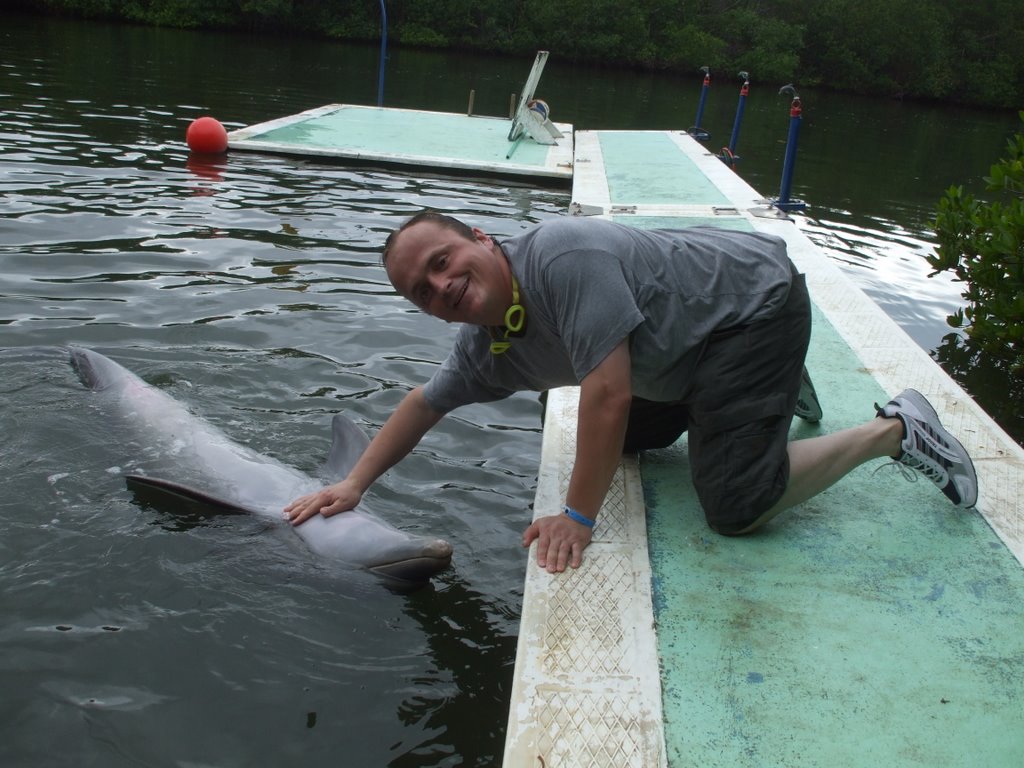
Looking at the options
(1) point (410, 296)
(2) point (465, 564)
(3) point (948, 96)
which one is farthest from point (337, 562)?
(3) point (948, 96)

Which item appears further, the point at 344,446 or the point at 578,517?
the point at 344,446

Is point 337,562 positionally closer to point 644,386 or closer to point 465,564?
point 465,564

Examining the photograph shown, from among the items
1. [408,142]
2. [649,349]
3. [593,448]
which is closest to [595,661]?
[593,448]

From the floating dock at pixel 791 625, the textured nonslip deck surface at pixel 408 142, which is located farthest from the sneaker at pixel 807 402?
the textured nonslip deck surface at pixel 408 142

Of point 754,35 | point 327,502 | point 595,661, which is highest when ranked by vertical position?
point 754,35

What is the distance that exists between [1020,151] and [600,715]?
18.8ft

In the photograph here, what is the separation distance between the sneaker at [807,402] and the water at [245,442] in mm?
1386

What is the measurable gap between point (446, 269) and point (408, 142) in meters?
11.2

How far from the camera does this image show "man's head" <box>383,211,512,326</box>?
2.99 m

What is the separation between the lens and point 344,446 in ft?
14.0

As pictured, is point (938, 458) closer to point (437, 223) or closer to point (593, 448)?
point (593, 448)

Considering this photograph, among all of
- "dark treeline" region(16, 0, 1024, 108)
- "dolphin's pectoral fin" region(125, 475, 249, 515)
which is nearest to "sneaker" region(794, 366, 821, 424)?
"dolphin's pectoral fin" region(125, 475, 249, 515)

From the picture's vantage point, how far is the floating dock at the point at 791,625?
7.83 ft

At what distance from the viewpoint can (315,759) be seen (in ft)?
9.41
